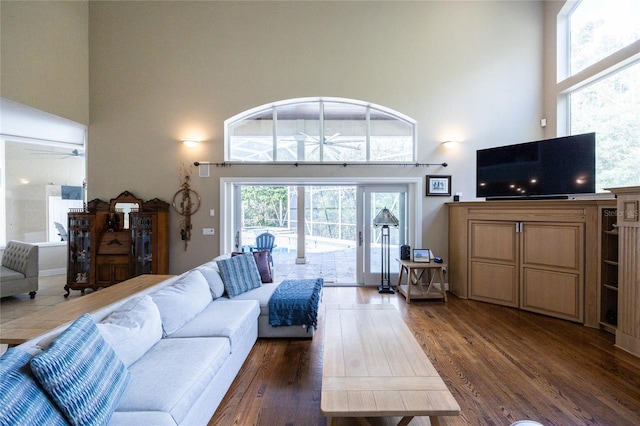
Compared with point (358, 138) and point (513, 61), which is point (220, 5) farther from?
point (513, 61)

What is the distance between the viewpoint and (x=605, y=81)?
3.89 meters

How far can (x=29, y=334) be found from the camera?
5.93 ft

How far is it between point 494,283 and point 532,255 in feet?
2.10

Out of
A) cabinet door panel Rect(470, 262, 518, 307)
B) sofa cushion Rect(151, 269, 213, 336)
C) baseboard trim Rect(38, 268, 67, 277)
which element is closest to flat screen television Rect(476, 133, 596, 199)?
cabinet door panel Rect(470, 262, 518, 307)

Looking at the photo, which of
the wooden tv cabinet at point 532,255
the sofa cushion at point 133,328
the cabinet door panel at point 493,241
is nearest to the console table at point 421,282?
the wooden tv cabinet at point 532,255

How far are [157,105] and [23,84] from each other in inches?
62.8

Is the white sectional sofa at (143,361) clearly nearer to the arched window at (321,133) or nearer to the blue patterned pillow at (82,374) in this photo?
the blue patterned pillow at (82,374)

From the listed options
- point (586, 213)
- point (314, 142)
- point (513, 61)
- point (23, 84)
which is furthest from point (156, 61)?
point (586, 213)

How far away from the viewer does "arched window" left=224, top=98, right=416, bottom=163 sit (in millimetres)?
4805

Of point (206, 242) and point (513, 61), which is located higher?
point (513, 61)

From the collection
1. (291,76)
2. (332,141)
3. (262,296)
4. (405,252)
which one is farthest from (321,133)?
(262,296)

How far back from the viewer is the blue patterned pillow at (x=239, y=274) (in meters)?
3.08

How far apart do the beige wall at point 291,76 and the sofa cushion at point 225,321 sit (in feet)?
7.44

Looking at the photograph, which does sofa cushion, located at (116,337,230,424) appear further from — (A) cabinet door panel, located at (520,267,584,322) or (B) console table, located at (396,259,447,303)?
(A) cabinet door panel, located at (520,267,584,322)
